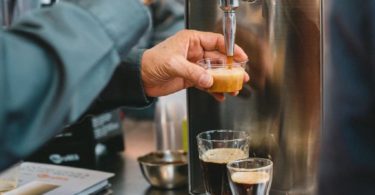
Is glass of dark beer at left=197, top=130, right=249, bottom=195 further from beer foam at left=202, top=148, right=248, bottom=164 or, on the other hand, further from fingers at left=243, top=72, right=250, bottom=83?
fingers at left=243, top=72, right=250, bottom=83

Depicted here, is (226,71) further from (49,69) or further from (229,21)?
(49,69)

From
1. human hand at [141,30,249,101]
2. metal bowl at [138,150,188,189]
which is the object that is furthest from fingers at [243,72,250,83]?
metal bowl at [138,150,188,189]

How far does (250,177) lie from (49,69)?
58cm

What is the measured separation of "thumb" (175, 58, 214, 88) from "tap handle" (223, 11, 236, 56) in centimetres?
7

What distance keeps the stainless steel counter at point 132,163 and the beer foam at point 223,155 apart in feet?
0.88

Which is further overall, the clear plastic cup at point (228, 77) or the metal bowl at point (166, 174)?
the metal bowl at point (166, 174)

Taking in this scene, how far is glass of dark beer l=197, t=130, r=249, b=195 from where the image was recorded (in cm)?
155

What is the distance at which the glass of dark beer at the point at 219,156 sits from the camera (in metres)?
1.55

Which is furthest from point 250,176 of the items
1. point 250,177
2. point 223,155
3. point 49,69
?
point 49,69

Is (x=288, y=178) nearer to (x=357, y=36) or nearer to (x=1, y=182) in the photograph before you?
(x=357, y=36)

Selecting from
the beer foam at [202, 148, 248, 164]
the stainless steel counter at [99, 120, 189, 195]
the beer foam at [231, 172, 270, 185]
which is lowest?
the stainless steel counter at [99, 120, 189, 195]

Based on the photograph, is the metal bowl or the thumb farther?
the metal bowl

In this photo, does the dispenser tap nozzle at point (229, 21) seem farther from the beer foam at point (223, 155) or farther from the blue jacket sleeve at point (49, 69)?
the blue jacket sleeve at point (49, 69)

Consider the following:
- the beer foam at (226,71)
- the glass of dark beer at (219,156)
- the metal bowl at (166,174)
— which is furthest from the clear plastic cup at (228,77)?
the metal bowl at (166,174)
